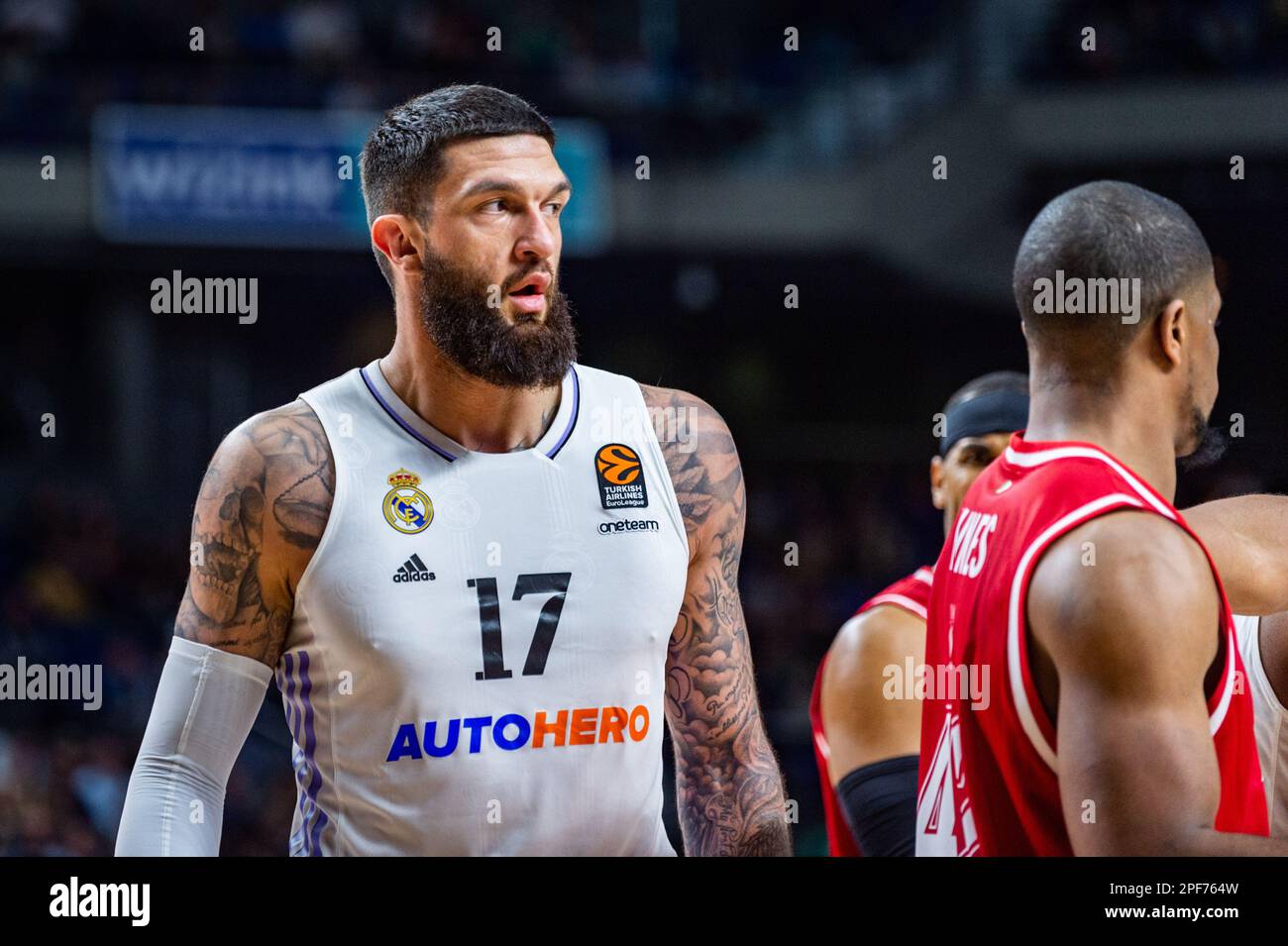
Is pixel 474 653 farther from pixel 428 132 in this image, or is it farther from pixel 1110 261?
pixel 1110 261

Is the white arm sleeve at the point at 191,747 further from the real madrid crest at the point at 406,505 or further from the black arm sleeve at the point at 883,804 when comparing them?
the black arm sleeve at the point at 883,804

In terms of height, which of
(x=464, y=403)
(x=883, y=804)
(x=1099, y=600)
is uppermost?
(x=464, y=403)

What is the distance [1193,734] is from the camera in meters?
1.74

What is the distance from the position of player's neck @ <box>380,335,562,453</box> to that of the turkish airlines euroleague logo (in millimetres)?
123

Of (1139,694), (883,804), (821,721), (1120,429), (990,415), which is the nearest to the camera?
(1139,694)

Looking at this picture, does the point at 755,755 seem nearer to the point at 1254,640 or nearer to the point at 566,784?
the point at 566,784

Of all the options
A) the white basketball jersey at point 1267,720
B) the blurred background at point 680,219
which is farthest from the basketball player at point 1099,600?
the blurred background at point 680,219

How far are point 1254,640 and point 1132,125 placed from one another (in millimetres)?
8382

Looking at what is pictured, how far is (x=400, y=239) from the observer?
242 cm

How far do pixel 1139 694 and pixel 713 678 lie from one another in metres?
0.89

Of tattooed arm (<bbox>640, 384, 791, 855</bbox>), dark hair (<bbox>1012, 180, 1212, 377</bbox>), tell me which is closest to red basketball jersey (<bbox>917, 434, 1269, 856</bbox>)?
dark hair (<bbox>1012, 180, 1212, 377</bbox>)

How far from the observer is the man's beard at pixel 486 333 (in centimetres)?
234

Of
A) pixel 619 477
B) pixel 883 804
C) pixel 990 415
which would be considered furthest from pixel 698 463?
pixel 990 415

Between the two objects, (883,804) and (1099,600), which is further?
(883,804)
